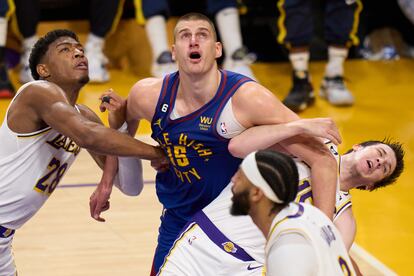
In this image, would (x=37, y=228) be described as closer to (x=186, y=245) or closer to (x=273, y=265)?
(x=186, y=245)

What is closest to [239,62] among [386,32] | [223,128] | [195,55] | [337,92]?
[337,92]

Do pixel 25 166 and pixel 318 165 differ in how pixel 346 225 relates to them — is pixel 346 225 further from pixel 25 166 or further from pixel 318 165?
pixel 25 166

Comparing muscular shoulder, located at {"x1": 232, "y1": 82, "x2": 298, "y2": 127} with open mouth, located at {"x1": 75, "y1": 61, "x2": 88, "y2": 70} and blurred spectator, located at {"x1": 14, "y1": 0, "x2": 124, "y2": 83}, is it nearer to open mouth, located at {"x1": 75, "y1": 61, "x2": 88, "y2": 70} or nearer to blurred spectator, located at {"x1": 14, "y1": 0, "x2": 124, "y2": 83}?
open mouth, located at {"x1": 75, "y1": 61, "x2": 88, "y2": 70}

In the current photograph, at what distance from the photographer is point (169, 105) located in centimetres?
508

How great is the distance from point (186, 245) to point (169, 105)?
0.71 metres

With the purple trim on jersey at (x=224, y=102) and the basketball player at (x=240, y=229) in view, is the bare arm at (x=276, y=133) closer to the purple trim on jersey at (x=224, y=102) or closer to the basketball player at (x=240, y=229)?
the purple trim on jersey at (x=224, y=102)

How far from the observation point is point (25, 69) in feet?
30.9

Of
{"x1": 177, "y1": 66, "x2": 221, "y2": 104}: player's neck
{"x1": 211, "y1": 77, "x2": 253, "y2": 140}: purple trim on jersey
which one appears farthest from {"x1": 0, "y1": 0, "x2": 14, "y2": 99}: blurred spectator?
{"x1": 211, "y1": 77, "x2": 253, "y2": 140}: purple trim on jersey

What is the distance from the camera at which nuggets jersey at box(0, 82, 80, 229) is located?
17.2ft

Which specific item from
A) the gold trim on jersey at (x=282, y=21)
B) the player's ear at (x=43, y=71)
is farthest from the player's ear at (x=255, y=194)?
the gold trim on jersey at (x=282, y=21)

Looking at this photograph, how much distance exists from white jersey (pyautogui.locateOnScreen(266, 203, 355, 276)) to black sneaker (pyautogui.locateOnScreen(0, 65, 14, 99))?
18.4ft

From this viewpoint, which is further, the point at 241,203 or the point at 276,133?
the point at 276,133

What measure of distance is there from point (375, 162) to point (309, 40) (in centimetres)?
424

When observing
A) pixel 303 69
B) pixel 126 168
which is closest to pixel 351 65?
pixel 303 69
